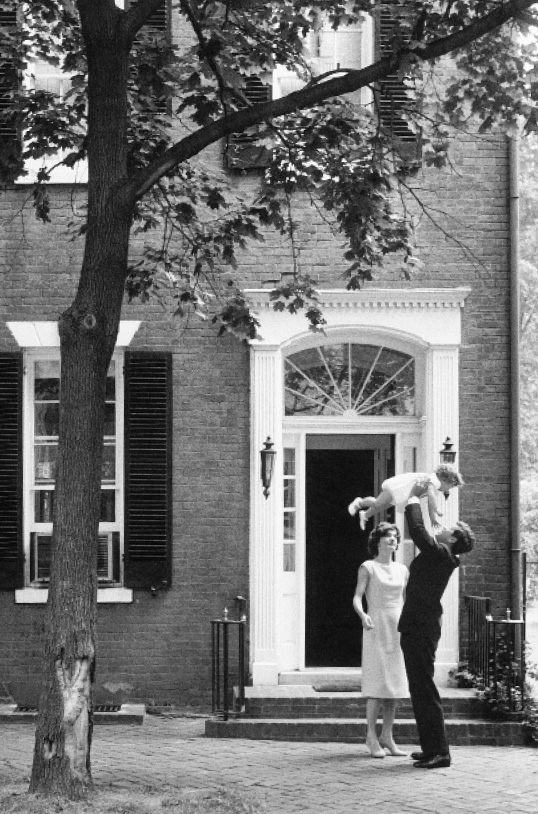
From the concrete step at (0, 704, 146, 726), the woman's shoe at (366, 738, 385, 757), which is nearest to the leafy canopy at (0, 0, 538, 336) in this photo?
the woman's shoe at (366, 738, 385, 757)

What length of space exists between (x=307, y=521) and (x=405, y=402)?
4.93ft

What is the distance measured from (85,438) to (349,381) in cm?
508

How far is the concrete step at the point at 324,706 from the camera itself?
40.4 feet

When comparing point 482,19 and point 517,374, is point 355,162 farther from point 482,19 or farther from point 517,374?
point 517,374

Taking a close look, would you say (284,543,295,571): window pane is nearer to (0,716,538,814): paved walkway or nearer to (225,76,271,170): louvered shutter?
(0,716,538,814): paved walkway

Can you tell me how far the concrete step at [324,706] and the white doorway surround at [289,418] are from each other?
0.74m

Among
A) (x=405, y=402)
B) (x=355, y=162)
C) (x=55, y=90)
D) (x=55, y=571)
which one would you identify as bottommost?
(x=55, y=571)

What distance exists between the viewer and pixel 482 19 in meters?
9.02

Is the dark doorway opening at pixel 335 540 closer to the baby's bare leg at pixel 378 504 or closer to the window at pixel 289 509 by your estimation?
the window at pixel 289 509

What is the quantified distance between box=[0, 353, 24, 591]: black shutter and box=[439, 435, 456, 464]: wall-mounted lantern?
12.9 ft

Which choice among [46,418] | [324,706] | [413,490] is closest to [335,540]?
[324,706]

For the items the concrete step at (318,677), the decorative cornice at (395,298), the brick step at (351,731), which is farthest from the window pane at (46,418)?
the brick step at (351,731)

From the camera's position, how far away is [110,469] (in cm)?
1370

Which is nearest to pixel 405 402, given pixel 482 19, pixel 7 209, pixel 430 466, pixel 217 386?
pixel 430 466
